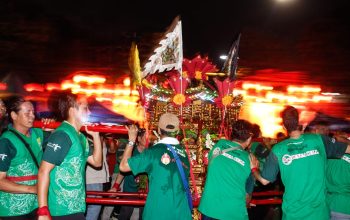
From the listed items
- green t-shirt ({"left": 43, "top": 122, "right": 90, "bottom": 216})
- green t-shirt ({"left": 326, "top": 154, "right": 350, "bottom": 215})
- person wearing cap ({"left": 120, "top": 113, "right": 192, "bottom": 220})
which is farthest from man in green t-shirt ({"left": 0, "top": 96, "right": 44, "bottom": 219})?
green t-shirt ({"left": 326, "top": 154, "right": 350, "bottom": 215})

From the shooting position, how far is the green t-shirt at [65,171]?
3.54 meters

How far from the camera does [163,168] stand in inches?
170

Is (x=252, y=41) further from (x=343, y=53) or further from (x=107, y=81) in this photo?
(x=107, y=81)

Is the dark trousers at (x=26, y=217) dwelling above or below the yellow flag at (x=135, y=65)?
below

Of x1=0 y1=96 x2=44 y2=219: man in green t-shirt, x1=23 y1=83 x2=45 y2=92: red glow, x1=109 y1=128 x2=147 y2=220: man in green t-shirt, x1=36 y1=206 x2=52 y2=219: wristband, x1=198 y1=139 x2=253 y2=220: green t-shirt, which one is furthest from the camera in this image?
x1=23 y1=83 x2=45 y2=92: red glow

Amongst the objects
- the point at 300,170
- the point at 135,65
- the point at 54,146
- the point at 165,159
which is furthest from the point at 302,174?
the point at 135,65

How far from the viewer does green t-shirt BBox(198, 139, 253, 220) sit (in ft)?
14.7

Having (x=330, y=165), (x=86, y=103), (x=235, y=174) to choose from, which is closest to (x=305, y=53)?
(x=330, y=165)

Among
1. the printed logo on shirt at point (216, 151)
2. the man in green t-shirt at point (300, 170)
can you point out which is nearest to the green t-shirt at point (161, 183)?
the printed logo on shirt at point (216, 151)

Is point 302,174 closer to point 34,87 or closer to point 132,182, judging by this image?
point 132,182

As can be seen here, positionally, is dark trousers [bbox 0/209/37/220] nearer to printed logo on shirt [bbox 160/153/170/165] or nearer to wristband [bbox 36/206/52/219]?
wristband [bbox 36/206/52/219]

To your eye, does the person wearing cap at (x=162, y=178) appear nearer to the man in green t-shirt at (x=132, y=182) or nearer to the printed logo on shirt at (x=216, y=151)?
the printed logo on shirt at (x=216, y=151)

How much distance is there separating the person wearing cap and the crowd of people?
0.01 meters

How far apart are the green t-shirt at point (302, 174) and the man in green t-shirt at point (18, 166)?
9.30 ft
